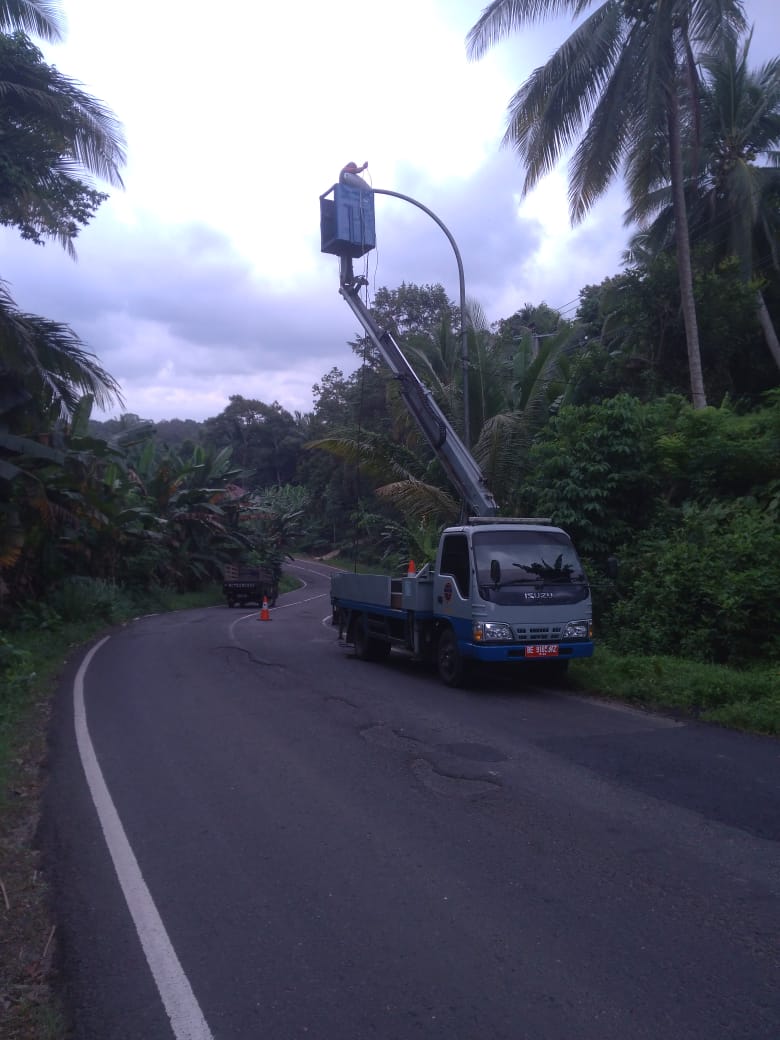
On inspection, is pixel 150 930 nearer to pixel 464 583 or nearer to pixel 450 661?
pixel 464 583

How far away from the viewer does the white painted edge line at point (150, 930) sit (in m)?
4.37

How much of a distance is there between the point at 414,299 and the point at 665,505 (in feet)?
111

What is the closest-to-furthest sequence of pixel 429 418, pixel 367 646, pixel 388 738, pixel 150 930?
1. pixel 150 930
2. pixel 388 738
3. pixel 429 418
4. pixel 367 646

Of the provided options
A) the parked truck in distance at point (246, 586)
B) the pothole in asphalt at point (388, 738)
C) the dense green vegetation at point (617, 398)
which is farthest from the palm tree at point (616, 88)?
the parked truck in distance at point (246, 586)

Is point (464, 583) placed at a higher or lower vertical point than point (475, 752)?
higher

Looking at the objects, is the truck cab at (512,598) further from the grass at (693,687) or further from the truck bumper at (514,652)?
the grass at (693,687)

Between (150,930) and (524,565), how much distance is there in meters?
8.91

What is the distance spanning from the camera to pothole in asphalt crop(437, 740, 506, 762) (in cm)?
931

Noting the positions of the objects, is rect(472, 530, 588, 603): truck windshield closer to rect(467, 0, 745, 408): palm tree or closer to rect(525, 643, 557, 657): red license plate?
rect(525, 643, 557, 657): red license plate

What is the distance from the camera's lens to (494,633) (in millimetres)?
12859

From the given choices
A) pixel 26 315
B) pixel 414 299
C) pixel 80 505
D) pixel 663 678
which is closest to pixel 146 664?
pixel 80 505

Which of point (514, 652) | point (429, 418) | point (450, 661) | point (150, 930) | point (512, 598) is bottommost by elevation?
point (150, 930)

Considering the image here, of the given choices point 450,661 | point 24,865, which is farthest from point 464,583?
point 24,865

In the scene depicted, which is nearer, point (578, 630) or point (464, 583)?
point (578, 630)
